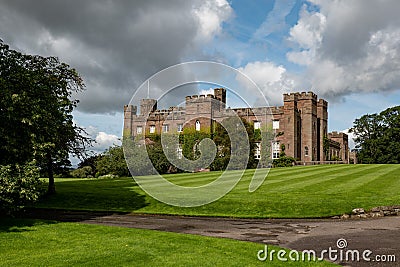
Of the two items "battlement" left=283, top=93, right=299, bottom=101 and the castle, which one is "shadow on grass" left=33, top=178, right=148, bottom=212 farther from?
"battlement" left=283, top=93, right=299, bottom=101

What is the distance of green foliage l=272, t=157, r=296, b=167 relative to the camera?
5881cm

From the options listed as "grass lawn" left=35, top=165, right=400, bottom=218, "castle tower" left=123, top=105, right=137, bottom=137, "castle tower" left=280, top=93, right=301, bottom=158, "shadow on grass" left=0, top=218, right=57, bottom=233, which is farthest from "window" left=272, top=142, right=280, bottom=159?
"shadow on grass" left=0, top=218, right=57, bottom=233

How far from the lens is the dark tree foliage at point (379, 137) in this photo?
78.2 m

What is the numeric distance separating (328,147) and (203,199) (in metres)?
53.7

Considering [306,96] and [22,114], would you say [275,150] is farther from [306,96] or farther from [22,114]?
[22,114]

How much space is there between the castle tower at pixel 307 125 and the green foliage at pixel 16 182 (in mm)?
55532

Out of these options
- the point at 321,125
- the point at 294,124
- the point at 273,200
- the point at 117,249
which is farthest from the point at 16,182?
the point at 321,125

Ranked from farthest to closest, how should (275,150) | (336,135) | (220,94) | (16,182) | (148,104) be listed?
1. (336,135)
2. (275,150)
3. (220,94)
4. (148,104)
5. (16,182)

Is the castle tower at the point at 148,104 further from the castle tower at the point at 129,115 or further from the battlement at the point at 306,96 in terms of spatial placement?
the battlement at the point at 306,96

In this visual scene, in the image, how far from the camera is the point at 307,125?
6612 cm

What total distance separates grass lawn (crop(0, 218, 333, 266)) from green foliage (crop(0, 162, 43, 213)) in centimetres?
111

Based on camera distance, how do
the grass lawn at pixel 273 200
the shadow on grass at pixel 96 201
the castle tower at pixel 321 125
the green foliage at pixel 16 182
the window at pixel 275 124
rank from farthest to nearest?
1. the castle tower at pixel 321 125
2. the window at pixel 275 124
3. the shadow on grass at pixel 96 201
4. the grass lawn at pixel 273 200
5. the green foliage at pixel 16 182

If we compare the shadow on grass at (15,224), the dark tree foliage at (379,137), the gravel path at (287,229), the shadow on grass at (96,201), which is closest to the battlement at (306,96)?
the dark tree foliage at (379,137)

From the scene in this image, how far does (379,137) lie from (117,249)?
81.4 m
